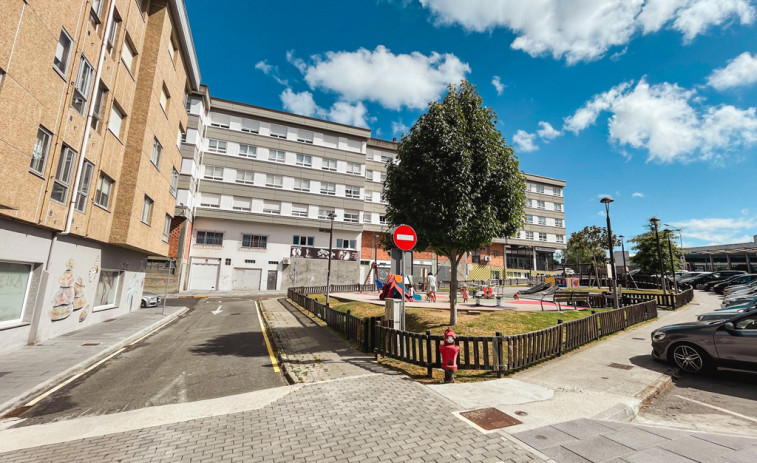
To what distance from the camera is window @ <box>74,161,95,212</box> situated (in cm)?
1169

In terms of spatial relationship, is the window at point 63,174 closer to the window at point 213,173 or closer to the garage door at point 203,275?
the garage door at point 203,275

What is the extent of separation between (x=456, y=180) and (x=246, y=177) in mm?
33756

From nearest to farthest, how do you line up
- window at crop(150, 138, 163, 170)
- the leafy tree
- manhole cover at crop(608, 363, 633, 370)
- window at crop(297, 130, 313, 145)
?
1. manhole cover at crop(608, 363, 633, 370)
2. window at crop(150, 138, 163, 170)
3. the leafy tree
4. window at crop(297, 130, 313, 145)

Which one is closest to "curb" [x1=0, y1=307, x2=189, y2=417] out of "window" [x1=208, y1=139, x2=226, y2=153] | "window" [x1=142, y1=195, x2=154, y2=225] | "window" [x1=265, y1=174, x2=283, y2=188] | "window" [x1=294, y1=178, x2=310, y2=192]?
"window" [x1=142, y1=195, x2=154, y2=225]

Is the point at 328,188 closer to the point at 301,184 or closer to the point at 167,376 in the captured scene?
the point at 301,184

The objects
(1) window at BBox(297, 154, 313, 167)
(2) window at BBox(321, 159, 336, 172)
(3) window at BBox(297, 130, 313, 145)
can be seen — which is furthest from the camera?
(2) window at BBox(321, 159, 336, 172)

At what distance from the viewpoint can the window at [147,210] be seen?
1638cm

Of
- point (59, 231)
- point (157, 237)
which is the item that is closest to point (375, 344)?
point (59, 231)

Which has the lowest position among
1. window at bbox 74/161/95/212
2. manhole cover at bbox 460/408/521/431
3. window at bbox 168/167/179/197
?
manhole cover at bbox 460/408/521/431

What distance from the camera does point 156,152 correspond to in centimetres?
1744

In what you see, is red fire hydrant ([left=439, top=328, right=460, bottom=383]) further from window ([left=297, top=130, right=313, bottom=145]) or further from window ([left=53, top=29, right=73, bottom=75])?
window ([left=297, top=130, right=313, bottom=145])

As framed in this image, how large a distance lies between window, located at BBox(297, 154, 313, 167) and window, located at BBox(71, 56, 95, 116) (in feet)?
94.3

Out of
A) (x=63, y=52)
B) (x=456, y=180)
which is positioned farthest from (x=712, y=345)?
(x=63, y=52)

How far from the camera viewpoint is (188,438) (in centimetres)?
440
